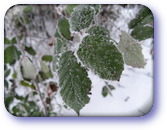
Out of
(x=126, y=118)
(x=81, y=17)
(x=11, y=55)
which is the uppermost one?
(x=81, y=17)

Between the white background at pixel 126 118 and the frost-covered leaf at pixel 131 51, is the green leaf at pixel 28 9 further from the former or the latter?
the frost-covered leaf at pixel 131 51

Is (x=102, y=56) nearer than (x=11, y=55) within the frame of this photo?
Yes

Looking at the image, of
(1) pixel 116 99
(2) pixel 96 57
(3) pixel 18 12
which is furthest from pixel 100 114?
(3) pixel 18 12

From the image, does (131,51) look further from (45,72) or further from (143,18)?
(45,72)

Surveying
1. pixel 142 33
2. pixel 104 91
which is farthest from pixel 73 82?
pixel 142 33

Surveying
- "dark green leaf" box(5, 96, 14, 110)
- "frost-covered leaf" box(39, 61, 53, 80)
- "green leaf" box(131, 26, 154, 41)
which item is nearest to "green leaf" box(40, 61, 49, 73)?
"frost-covered leaf" box(39, 61, 53, 80)

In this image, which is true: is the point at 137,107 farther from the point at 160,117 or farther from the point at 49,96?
the point at 49,96

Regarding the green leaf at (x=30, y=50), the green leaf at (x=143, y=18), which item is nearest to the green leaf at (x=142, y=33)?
the green leaf at (x=143, y=18)
